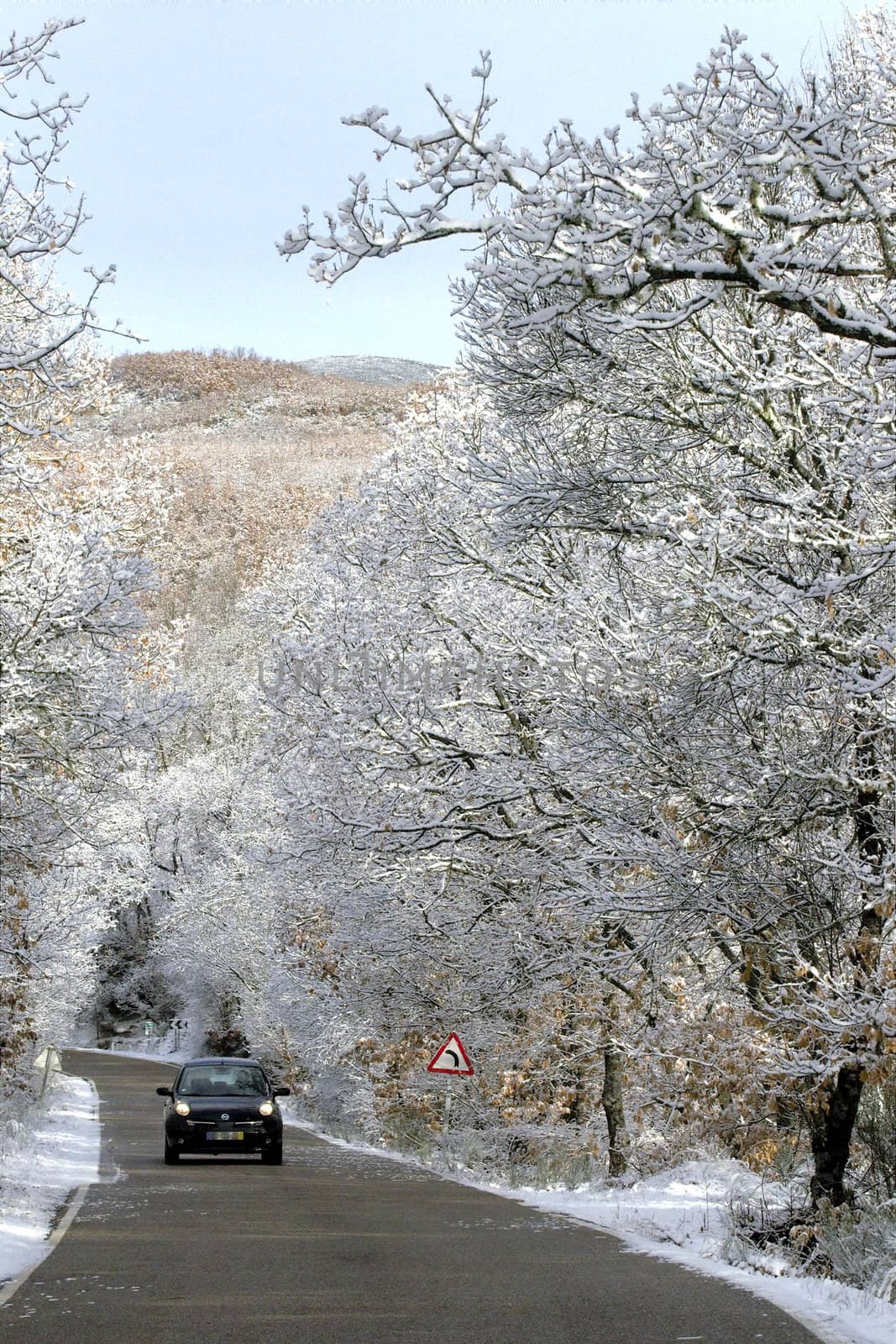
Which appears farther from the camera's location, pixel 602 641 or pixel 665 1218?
pixel 665 1218

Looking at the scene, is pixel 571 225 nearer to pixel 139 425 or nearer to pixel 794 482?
pixel 794 482

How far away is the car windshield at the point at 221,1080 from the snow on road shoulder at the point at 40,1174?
5.59 ft

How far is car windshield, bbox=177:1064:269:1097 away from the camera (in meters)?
22.2

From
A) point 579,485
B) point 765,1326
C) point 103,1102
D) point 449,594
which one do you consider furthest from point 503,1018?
point 103,1102

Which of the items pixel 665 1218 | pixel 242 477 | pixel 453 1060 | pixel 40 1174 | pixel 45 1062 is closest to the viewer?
pixel 665 1218

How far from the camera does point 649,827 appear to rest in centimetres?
1095

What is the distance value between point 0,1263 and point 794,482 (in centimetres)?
791

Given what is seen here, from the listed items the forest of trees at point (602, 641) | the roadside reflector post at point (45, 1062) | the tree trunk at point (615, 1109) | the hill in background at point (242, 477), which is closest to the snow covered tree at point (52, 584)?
the forest of trees at point (602, 641)

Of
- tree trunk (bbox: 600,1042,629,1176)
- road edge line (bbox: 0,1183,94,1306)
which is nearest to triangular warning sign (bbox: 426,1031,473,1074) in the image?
tree trunk (bbox: 600,1042,629,1176)

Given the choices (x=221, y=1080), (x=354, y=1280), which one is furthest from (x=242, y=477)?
(x=354, y=1280)

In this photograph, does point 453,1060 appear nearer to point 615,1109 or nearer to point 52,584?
point 615,1109

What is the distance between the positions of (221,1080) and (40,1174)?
3728 millimetres

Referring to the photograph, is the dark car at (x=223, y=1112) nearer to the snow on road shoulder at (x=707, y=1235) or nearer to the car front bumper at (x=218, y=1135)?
the car front bumper at (x=218, y=1135)

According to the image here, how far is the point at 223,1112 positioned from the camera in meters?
21.7
